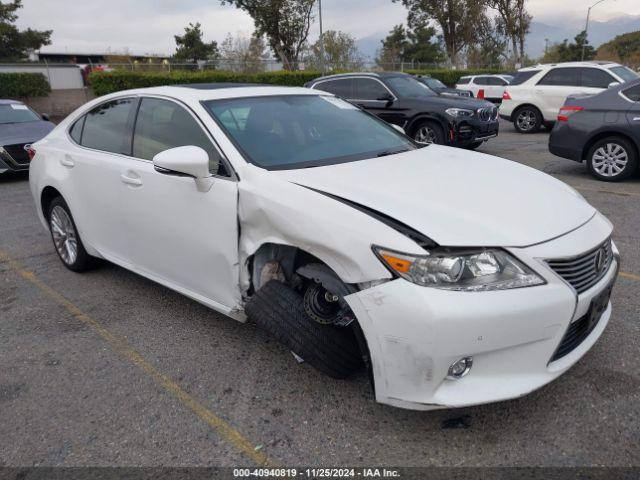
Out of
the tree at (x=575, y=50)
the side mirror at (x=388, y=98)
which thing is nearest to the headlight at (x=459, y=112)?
the side mirror at (x=388, y=98)

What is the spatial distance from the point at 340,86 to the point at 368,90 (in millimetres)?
669

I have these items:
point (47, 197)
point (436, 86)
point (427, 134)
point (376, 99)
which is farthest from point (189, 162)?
point (436, 86)

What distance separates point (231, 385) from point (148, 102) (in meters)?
2.08

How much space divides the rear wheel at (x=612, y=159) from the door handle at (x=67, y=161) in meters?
6.81

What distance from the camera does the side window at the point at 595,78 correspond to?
12023 millimetres

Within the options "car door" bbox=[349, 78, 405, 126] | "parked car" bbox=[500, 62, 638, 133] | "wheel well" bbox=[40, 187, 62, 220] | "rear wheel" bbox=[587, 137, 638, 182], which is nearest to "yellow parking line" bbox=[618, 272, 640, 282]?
"rear wheel" bbox=[587, 137, 638, 182]

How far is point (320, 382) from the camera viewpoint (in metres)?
2.91

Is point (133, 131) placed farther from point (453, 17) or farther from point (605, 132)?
point (453, 17)

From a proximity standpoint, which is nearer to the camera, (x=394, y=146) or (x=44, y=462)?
(x=44, y=462)

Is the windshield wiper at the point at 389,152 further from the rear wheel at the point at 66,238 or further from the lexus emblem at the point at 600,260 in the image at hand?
the rear wheel at the point at 66,238

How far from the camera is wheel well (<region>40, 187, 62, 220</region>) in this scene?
4.67 m

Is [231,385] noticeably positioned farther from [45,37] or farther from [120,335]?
[45,37]

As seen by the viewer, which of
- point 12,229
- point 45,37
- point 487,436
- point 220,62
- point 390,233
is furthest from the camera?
point 45,37

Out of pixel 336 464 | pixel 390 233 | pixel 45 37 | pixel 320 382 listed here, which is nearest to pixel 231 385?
pixel 320 382
